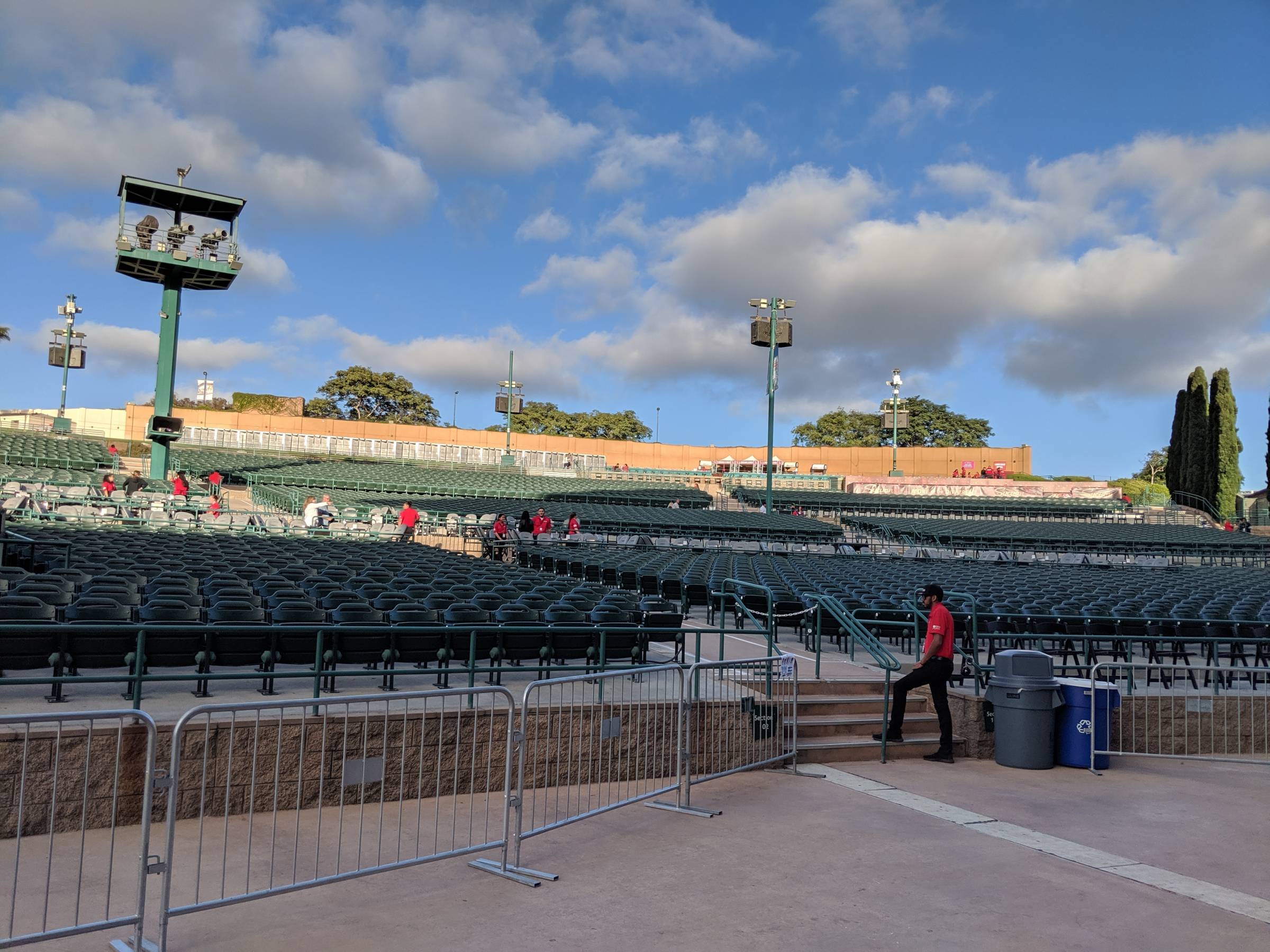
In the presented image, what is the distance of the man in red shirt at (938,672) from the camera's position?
8875 millimetres

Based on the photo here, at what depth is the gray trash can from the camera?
8.91 metres

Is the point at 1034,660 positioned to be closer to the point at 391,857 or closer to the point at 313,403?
the point at 391,857

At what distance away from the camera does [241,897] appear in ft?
14.4

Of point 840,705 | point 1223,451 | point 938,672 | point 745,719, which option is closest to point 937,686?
point 938,672

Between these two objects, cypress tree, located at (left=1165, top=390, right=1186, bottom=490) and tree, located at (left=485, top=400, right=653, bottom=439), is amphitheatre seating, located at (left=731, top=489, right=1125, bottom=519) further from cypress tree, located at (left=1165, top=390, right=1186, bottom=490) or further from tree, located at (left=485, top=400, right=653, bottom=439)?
tree, located at (left=485, top=400, right=653, bottom=439)

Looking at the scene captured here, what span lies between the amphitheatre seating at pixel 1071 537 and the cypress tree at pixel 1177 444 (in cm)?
1609

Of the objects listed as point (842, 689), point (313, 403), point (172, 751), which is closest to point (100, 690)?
point (172, 751)

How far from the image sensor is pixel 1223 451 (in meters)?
49.6

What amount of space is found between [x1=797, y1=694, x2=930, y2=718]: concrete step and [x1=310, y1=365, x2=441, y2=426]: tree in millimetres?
78677

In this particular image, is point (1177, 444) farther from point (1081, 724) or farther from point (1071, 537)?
point (1081, 724)

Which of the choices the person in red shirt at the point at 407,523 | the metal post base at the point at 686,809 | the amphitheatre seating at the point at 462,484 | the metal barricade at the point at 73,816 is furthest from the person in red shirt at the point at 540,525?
the metal barricade at the point at 73,816

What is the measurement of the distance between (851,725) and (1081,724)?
2226 mm

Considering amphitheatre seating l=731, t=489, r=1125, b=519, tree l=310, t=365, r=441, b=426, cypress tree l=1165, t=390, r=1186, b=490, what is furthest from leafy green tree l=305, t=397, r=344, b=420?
cypress tree l=1165, t=390, r=1186, b=490

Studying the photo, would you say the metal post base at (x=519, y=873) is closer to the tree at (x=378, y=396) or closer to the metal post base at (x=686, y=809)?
the metal post base at (x=686, y=809)
